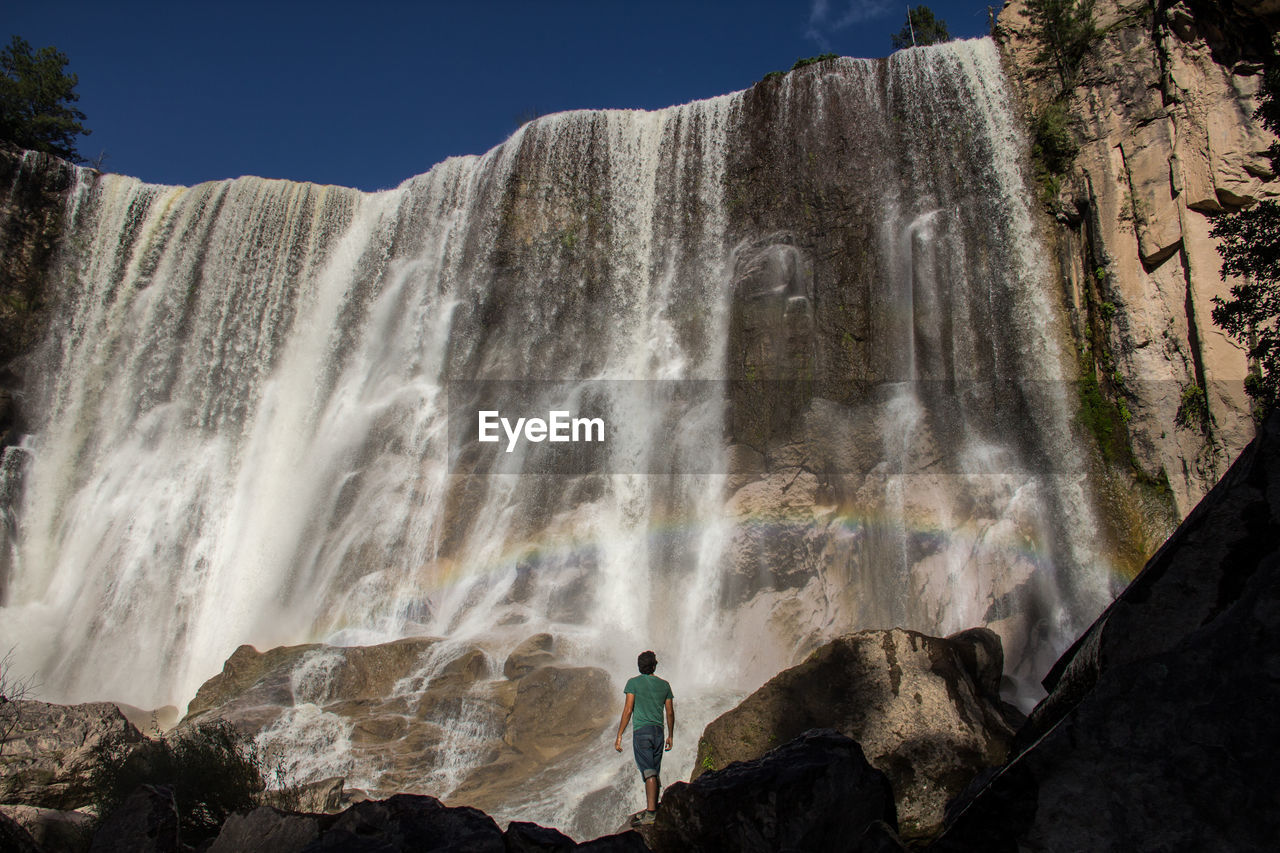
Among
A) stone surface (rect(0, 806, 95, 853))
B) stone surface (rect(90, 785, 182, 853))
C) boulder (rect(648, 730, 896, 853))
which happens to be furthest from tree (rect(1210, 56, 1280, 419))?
stone surface (rect(0, 806, 95, 853))

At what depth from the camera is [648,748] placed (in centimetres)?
601

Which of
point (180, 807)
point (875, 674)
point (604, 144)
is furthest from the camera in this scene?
point (604, 144)

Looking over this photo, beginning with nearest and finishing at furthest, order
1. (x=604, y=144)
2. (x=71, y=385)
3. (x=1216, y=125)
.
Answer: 1. (x=1216, y=125)
2. (x=604, y=144)
3. (x=71, y=385)

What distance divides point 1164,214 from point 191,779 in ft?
55.8

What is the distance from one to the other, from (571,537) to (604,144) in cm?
1076

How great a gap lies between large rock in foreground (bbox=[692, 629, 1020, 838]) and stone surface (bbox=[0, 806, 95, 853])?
4845 mm

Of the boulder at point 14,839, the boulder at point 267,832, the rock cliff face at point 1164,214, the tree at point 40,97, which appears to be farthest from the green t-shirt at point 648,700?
the tree at point 40,97

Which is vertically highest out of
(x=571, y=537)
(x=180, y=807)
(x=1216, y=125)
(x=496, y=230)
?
(x=496, y=230)

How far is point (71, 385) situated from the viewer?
22.0m

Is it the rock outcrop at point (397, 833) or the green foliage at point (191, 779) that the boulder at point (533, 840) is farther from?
the green foliage at point (191, 779)

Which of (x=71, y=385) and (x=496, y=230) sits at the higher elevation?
(x=496, y=230)

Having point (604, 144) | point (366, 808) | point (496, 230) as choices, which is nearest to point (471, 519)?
point (496, 230)

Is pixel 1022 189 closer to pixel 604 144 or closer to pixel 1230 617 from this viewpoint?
pixel 604 144

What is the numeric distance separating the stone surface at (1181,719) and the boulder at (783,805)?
1.58 m
